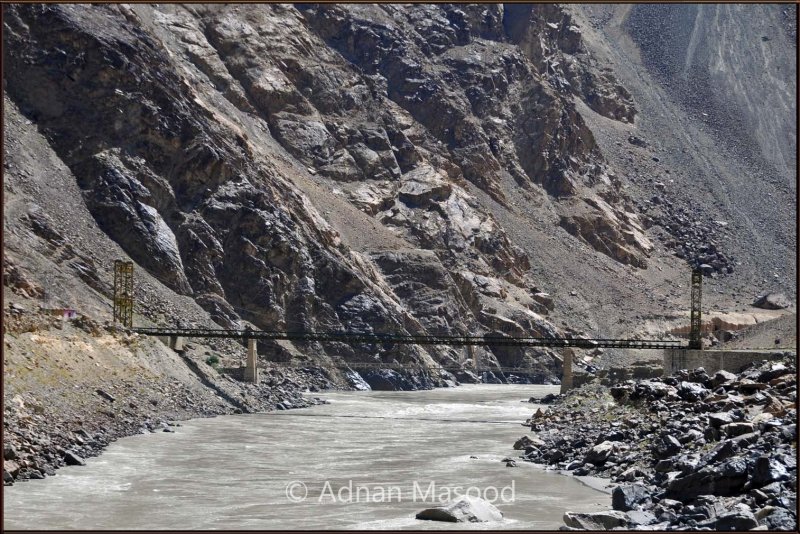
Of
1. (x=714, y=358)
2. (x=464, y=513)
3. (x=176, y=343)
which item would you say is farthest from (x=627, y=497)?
(x=176, y=343)

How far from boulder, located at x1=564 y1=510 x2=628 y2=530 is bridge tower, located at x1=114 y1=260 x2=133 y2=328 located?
48.6 metres

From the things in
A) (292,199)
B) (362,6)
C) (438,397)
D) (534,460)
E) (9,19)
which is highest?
(362,6)

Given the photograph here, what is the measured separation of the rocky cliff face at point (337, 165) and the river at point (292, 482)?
25.4 meters

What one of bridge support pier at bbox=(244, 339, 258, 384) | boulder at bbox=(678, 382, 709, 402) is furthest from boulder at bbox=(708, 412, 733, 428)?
bridge support pier at bbox=(244, 339, 258, 384)

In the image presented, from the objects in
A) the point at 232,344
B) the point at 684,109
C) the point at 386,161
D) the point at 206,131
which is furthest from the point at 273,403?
the point at 684,109

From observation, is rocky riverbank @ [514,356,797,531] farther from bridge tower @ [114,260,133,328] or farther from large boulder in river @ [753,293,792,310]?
large boulder in river @ [753,293,792,310]

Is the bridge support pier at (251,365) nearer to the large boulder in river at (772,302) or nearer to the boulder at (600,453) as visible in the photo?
the boulder at (600,453)

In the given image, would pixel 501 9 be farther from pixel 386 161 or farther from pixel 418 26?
pixel 386 161

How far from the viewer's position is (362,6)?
508 feet

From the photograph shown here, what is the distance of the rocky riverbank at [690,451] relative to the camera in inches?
964

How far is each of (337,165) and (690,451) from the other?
98.6 metres

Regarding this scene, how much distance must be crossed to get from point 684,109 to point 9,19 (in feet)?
430

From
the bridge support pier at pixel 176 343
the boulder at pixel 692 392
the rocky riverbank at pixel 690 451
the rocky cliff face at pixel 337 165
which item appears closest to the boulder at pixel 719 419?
the rocky riverbank at pixel 690 451

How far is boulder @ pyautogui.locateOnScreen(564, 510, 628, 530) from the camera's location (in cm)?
2495
